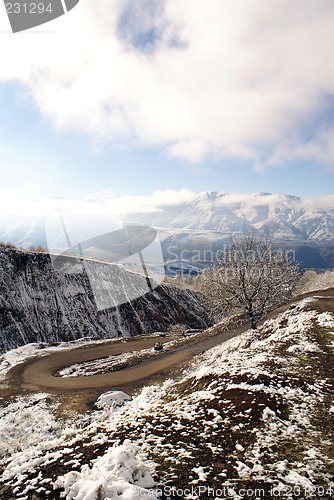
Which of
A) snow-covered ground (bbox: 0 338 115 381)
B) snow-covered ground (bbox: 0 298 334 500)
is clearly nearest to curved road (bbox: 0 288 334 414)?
snow-covered ground (bbox: 0 338 115 381)

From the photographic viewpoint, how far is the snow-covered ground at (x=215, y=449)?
521 centimetres

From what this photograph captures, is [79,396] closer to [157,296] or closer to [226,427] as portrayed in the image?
[226,427]

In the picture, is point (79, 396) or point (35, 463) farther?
point (79, 396)

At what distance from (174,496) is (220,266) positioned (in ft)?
83.1

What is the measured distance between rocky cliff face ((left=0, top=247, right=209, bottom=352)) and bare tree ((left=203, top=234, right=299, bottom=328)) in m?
39.3

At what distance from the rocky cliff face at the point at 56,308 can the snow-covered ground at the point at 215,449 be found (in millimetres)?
45806

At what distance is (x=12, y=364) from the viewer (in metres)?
29.9

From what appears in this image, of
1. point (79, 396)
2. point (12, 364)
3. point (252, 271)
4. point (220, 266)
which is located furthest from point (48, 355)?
point (252, 271)

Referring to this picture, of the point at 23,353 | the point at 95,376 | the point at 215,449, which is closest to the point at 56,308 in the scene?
the point at 23,353

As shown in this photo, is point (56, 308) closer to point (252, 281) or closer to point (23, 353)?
point (23, 353)

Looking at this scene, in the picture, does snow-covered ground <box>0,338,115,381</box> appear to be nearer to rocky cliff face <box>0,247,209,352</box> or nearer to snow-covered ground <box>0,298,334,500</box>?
rocky cliff face <box>0,247,209,352</box>

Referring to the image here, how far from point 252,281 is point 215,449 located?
→ 21.4 m

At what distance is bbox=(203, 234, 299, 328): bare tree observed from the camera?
26469 mm

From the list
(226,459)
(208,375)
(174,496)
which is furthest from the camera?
(208,375)
